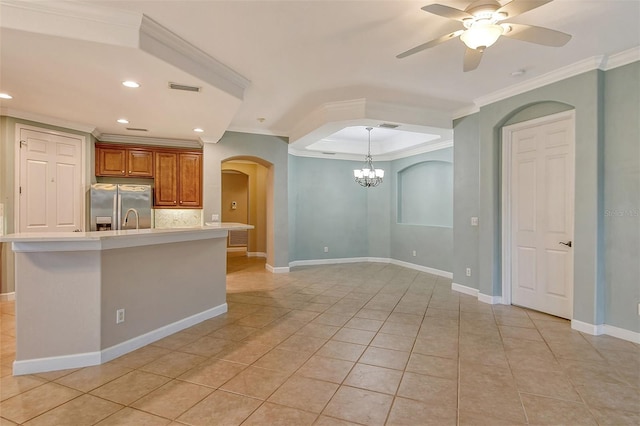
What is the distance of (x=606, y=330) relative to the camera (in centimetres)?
346

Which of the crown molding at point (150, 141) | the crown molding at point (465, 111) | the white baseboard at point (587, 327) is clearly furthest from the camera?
the crown molding at point (150, 141)

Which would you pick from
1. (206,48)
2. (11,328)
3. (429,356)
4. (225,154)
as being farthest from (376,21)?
(11,328)

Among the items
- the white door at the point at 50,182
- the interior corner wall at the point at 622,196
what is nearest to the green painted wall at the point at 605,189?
the interior corner wall at the point at 622,196

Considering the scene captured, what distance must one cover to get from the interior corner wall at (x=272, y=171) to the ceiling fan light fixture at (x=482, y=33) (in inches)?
185

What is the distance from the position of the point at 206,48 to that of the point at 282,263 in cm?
449

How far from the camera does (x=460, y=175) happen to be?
207 inches

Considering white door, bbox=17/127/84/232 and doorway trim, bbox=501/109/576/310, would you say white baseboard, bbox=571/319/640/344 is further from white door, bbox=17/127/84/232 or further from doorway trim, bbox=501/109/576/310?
white door, bbox=17/127/84/232

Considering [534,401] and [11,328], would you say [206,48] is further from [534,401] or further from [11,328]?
[534,401]

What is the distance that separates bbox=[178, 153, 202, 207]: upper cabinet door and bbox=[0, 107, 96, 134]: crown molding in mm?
1563

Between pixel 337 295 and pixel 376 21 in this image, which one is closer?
pixel 376 21

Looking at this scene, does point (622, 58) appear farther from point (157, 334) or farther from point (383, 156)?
point (157, 334)

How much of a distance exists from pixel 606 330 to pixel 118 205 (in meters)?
7.15

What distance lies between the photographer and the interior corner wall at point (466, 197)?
196 inches

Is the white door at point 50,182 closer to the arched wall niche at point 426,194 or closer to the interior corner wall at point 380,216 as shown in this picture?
the interior corner wall at point 380,216
